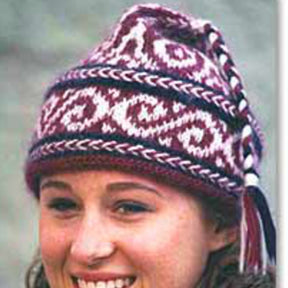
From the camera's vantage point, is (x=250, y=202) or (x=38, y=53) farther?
(x=38, y=53)

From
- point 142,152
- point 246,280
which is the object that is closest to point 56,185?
point 142,152

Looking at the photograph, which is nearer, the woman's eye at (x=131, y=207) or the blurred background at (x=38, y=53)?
the woman's eye at (x=131, y=207)

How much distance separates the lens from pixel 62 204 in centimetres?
80

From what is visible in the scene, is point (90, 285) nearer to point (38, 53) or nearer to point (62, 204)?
point (62, 204)

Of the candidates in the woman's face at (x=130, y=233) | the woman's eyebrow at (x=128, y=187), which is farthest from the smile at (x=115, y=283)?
the woman's eyebrow at (x=128, y=187)

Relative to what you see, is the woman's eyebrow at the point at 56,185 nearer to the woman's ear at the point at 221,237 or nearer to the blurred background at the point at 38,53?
the blurred background at the point at 38,53

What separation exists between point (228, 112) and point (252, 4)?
19 cm

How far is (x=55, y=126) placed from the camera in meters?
0.76

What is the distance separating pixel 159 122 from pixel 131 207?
0.34ft

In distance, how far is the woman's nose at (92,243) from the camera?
2.43ft

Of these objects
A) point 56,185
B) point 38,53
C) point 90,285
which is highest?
point 38,53

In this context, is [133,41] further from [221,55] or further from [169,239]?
[169,239]

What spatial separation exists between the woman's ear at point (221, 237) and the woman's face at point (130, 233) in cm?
1

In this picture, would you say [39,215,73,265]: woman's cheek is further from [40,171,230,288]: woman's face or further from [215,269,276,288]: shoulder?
[215,269,276,288]: shoulder
